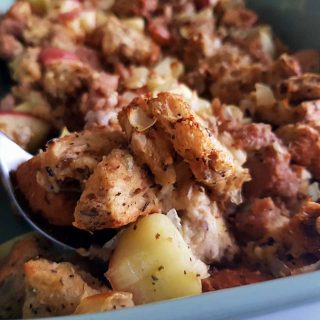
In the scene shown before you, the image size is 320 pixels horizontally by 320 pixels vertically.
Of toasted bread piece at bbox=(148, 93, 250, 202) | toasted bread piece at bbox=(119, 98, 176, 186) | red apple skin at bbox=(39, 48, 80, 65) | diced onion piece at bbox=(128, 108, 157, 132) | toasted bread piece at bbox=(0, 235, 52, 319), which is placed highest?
toasted bread piece at bbox=(148, 93, 250, 202)

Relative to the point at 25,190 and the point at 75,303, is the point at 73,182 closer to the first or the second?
A: the point at 25,190

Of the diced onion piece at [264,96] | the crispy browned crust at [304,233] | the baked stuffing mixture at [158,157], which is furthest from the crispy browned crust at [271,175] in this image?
the diced onion piece at [264,96]

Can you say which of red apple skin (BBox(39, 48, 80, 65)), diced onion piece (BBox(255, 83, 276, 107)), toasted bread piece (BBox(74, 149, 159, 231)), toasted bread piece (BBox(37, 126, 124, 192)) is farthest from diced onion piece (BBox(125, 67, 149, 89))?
toasted bread piece (BBox(74, 149, 159, 231))

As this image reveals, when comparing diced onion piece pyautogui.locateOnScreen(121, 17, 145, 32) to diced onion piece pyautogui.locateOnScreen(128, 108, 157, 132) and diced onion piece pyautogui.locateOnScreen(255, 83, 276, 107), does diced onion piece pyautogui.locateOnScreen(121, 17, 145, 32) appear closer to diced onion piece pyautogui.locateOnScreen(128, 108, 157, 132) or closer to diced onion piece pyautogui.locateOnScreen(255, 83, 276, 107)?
diced onion piece pyautogui.locateOnScreen(255, 83, 276, 107)

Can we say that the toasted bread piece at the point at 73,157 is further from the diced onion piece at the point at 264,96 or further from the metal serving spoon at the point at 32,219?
the diced onion piece at the point at 264,96

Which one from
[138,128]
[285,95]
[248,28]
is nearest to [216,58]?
[248,28]

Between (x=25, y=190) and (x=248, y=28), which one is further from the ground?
(x=248, y=28)
